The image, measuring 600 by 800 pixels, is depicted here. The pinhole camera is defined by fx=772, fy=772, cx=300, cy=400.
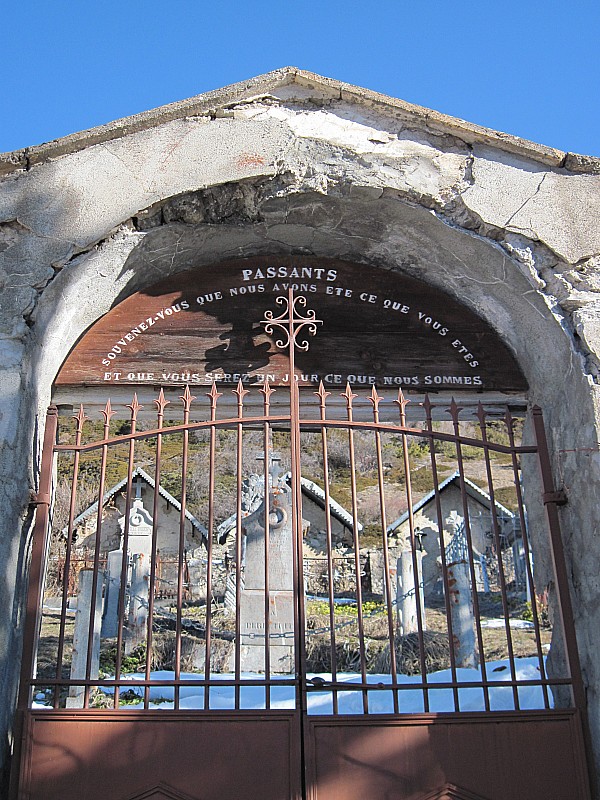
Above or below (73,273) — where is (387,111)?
above

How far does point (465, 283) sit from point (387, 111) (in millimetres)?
1187

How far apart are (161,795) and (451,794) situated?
1.31 m

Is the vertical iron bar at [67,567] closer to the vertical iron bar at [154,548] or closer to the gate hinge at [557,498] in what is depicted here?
the vertical iron bar at [154,548]

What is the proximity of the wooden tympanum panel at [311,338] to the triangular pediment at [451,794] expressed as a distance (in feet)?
7.27

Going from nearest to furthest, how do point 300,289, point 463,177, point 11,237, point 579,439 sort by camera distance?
point 579,439
point 11,237
point 463,177
point 300,289

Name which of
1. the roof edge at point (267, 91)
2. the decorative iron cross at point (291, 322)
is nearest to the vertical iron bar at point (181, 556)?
the decorative iron cross at point (291, 322)

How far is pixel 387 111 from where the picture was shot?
15.9ft

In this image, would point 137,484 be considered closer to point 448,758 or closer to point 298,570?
point 298,570

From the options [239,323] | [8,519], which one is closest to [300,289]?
[239,323]

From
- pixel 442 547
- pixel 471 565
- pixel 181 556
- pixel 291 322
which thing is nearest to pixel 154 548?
pixel 181 556

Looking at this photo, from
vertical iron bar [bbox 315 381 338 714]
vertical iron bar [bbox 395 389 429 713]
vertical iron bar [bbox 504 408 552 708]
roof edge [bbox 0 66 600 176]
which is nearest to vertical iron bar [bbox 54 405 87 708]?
vertical iron bar [bbox 315 381 338 714]

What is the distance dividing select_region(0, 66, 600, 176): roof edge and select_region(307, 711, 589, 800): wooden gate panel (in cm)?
320

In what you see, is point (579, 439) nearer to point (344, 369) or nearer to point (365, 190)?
point (344, 369)

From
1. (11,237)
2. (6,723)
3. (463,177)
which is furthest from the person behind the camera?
(463,177)
